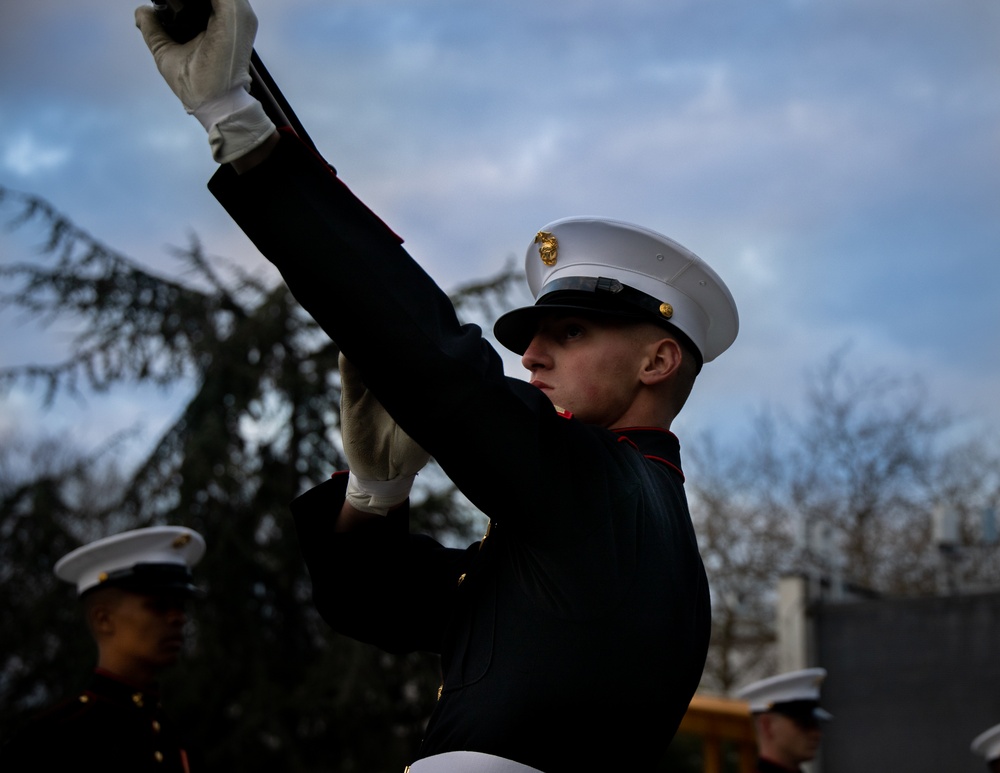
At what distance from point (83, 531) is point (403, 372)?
9529 millimetres

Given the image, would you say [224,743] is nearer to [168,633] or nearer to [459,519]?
[459,519]

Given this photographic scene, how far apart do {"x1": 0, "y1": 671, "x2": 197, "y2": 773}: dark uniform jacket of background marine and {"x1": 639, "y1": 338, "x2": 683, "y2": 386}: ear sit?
3104 mm

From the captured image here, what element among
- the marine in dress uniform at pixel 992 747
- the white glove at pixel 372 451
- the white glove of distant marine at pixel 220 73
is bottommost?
the marine in dress uniform at pixel 992 747

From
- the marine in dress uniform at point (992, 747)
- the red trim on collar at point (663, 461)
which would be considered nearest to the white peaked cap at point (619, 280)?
the red trim on collar at point (663, 461)

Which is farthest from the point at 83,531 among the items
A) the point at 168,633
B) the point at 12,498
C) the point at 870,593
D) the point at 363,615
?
the point at 363,615

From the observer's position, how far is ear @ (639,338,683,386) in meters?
2.25

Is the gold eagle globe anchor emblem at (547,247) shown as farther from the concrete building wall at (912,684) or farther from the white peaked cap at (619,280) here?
the concrete building wall at (912,684)

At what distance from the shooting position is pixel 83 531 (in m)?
10.5

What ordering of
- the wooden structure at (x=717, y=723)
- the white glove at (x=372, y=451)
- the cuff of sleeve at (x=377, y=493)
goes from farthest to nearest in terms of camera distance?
the wooden structure at (x=717, y=723) < the cuff of sleeve at (x=377, y=493) < the white glove at (x=372, y=451)

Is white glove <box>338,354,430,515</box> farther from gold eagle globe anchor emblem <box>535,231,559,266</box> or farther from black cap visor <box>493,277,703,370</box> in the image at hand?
gold eagle globe anchor emblem <box>535,231,559,266</box>

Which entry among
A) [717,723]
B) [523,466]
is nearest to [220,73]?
[523,466]

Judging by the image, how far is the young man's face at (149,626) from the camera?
16.1 feet

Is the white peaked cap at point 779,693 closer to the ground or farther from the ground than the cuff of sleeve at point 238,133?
closer to the ground

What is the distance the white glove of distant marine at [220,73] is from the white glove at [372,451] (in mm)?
450
